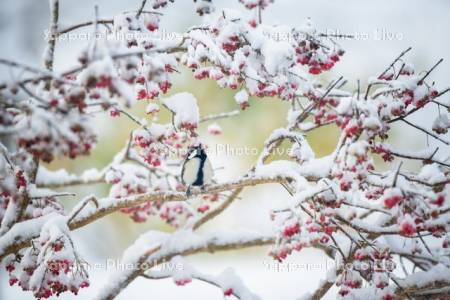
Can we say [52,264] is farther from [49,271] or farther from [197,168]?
[197,168]

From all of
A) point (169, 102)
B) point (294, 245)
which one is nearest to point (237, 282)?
point (294, 245)

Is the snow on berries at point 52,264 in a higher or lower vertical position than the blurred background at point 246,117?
lower

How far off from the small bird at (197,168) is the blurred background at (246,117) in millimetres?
4579

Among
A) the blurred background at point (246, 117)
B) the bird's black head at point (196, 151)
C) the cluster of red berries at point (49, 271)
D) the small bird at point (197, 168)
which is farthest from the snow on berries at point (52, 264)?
the blurred background at point (246, 117)

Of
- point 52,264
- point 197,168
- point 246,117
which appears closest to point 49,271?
point 52,264

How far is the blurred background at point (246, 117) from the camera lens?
9.09 m

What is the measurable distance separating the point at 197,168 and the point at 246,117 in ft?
21.9

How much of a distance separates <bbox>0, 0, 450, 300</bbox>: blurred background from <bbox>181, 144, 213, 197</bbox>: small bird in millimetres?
4579

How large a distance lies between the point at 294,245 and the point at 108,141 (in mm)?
7533

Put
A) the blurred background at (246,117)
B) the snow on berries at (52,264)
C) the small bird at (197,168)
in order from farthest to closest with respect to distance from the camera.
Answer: the blurred background at (246,117) < the small bird at (197,168) < the snow on berries at (52,264)

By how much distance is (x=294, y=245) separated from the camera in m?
2.90

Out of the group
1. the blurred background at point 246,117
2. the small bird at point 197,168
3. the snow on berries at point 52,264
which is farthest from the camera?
the blurred background at point 246,117

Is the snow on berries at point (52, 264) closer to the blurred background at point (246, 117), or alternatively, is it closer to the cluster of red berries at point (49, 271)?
the cluster of red berries at point (49, 271)

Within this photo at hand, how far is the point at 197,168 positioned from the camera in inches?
157
